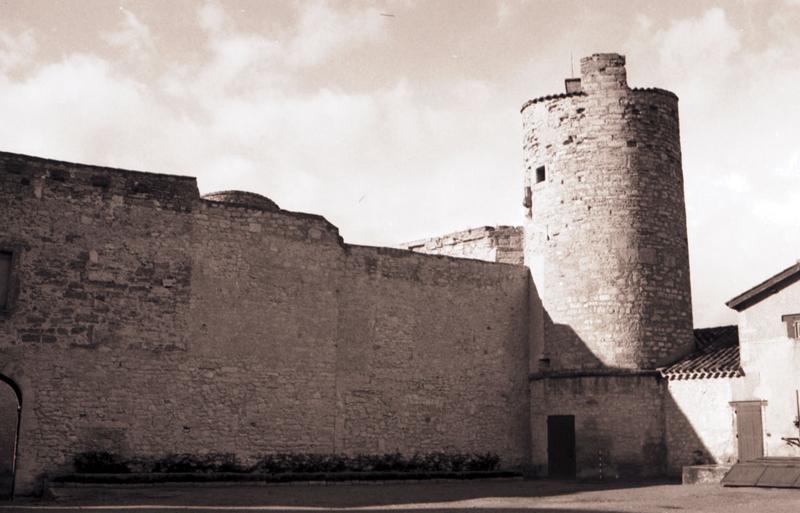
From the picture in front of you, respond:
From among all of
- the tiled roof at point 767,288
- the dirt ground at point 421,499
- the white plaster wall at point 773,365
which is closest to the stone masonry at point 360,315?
the dirt ground at point 421,499

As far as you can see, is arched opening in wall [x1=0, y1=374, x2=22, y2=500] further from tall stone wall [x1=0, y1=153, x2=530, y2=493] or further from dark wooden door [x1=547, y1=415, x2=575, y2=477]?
dark wooden door [x1=547, y1=415, x2=575, y2=477]

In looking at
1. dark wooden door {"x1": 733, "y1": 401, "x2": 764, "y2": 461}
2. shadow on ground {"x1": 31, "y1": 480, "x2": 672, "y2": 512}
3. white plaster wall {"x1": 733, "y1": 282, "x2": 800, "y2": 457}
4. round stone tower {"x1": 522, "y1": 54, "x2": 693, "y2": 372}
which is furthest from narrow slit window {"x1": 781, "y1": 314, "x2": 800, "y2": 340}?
shadow on ground {"x1": 31, "y1": 480, "x2": 672, "y2": 512}

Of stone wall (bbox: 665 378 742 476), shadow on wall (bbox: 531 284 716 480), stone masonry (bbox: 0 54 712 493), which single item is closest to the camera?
stone masonry (bbox: 0 54 712 493)

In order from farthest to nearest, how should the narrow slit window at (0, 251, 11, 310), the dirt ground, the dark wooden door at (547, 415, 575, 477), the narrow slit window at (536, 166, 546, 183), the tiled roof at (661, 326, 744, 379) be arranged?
the narrow slit window at (536, 166, 546, 183), the dark wooden door at (547, 415, 575, 477), the tiled roof at (661, 326, 744, 379), the narrow slit window at (0, 251, 11, 310), the dirt ground

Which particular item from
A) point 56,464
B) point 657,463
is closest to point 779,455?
point 657,463

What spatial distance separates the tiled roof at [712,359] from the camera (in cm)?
1752

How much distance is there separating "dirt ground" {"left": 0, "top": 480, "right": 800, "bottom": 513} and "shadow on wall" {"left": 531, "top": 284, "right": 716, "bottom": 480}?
5.25 feet

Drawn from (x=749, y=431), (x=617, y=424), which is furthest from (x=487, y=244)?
(x=749, y=431)

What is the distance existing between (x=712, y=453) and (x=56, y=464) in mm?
12462

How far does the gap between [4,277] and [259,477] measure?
5634mm

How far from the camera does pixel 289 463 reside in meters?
16.4

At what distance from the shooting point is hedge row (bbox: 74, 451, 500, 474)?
1467 centimetres

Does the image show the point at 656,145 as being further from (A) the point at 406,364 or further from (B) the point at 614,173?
(A) the point at 406,364

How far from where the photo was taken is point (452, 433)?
1859 cm
